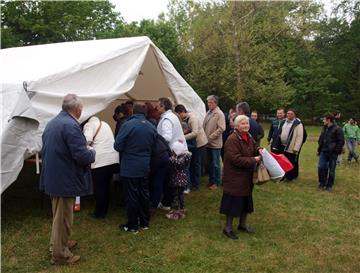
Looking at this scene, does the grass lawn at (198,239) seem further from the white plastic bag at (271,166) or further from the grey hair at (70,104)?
the grey hair at (70,104)

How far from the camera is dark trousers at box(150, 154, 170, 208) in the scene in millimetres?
5691

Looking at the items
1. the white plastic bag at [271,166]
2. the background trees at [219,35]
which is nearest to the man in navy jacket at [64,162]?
the white plastic bag at [271,166]

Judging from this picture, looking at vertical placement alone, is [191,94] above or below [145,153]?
above

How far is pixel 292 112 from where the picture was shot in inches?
344

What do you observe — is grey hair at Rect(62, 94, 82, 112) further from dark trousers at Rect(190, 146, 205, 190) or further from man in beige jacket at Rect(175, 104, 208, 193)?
dark trousers at Rect(190, 146, 205, 190)

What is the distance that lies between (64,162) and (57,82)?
81.0 inches

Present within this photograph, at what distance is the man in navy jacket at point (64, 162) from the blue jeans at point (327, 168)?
19.1 feet

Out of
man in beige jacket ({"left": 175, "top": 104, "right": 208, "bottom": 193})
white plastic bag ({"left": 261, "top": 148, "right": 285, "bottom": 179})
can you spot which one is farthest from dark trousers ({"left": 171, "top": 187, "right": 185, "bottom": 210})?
white plastic bag ({"left": 261, "top": 148, "right": 285, "bottom": 179})

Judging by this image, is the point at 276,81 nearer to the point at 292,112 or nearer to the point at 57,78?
the point at 292,112

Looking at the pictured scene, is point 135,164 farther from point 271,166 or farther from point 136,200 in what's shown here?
point 271,166

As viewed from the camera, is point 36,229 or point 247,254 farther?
point 36,229

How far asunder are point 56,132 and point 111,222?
2.24m

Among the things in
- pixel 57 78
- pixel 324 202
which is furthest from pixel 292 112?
pixel 57 78

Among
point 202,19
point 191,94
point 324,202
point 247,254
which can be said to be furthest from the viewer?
point 202,19
